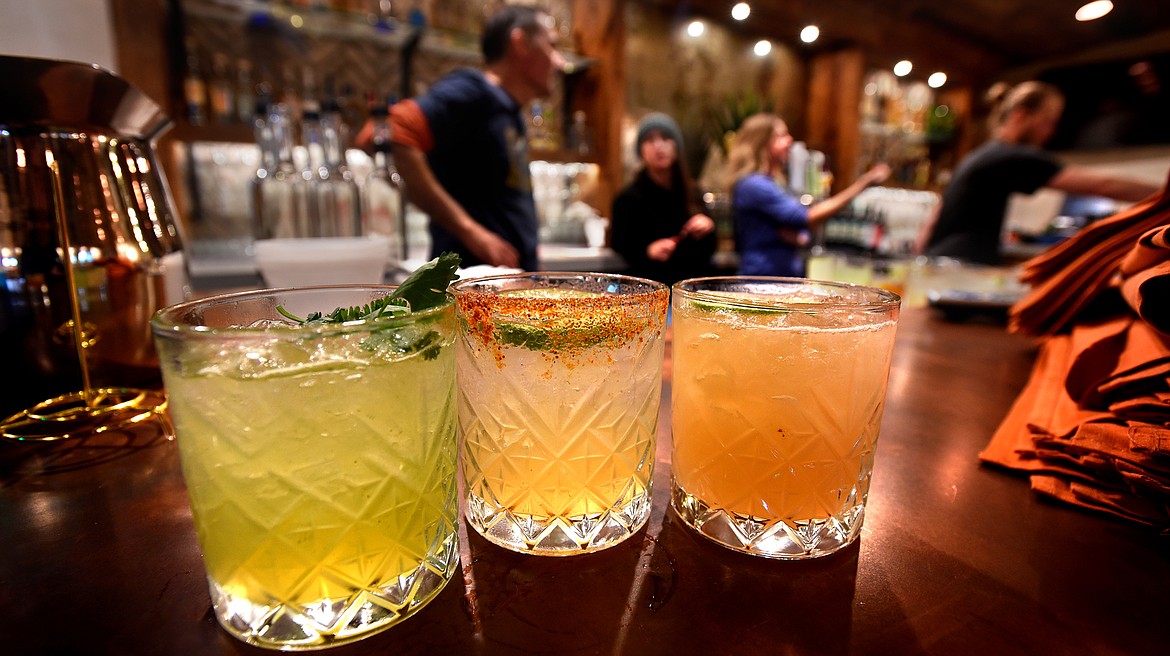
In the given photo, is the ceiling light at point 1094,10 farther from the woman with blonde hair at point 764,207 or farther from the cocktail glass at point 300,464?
the cocktail glass at point 300,464

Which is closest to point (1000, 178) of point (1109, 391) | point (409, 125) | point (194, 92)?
point (409, 125)

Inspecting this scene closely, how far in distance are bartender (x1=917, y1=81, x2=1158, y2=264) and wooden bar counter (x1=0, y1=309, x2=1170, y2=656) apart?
3.17 m

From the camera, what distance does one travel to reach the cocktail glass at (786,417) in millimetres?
504

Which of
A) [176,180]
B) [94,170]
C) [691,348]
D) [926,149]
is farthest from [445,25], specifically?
[926,149]

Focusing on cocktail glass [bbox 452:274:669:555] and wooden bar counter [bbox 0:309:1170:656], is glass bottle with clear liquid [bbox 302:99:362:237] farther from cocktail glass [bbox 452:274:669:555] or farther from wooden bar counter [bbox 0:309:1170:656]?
cocktail glass [bbox 452:274:669:555]

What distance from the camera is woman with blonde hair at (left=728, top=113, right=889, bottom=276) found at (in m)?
3.10

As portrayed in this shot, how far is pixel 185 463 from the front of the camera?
0.42 metres

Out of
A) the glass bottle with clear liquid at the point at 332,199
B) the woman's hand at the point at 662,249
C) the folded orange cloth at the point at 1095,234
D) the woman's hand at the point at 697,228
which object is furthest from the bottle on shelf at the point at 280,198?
the folded orange cloth at the point at 1095,234

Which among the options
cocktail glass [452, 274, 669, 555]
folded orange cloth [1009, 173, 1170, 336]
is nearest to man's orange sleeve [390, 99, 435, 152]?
cocktail glass [452, 274, 669, 555]

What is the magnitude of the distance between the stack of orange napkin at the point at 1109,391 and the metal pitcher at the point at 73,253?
3.44ft

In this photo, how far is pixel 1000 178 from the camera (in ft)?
10.4

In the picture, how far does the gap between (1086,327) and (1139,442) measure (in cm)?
A: 32

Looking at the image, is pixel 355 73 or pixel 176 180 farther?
pixel 355 73

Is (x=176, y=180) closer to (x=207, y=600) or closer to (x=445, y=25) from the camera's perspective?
(x=445, y=25)
